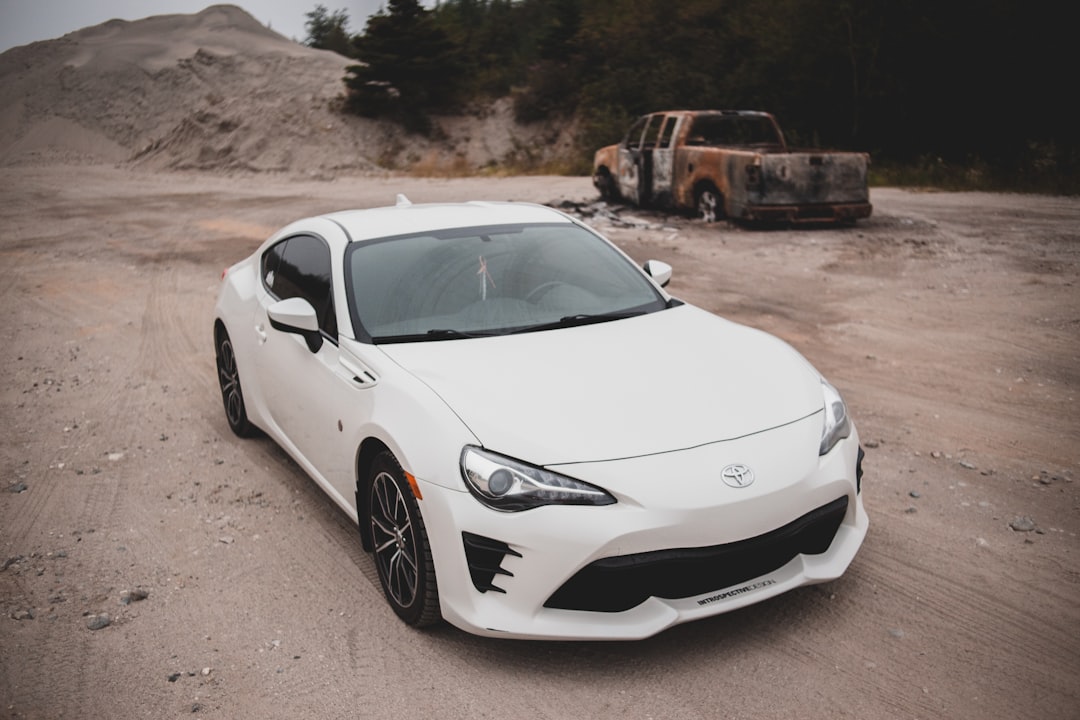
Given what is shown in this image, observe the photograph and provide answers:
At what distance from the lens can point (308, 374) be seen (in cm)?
431

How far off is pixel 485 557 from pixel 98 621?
1.81 meters

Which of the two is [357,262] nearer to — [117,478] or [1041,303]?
[117,478]

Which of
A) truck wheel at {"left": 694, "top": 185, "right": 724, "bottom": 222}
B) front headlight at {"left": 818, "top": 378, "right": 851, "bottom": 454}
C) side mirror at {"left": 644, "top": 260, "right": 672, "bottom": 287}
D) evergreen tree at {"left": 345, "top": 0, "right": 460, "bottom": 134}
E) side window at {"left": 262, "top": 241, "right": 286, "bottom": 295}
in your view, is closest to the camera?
front headlight at {"left": 818, "top": 378, "right": 851, "bottom": 454}

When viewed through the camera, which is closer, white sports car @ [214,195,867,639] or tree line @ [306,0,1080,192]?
white sports car @ [214,195,867,639]

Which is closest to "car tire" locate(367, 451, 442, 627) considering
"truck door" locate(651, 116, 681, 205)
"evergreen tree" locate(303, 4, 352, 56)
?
"truck door" locate(651, 116, 681, 205)

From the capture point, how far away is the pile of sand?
31.5 m

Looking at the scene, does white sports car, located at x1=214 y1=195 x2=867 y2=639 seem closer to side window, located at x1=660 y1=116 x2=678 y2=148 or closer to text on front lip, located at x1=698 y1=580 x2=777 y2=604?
text on front lip, located at x1=698 y1=580 x2=777 y2=604

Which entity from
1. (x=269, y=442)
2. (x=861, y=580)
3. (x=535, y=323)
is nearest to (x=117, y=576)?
(x=269, y=442)

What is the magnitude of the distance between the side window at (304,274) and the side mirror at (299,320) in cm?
8

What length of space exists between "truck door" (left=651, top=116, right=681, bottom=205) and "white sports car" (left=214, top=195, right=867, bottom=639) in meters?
10.2

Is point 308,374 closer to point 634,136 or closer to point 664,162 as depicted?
point 664,162

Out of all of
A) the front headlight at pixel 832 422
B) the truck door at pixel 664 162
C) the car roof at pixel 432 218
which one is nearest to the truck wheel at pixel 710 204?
the truck door at pixel 664 162

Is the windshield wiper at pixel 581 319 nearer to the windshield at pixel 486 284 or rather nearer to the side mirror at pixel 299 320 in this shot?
the windshield at pixel 486 284

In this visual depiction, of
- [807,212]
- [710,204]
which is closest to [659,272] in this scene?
[807,212]
